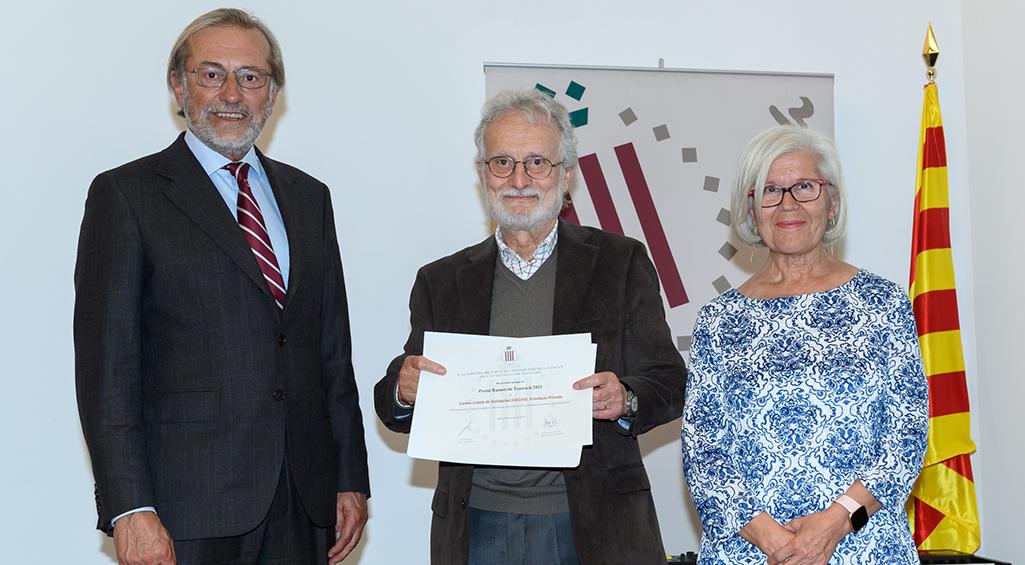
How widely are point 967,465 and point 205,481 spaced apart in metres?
3.41

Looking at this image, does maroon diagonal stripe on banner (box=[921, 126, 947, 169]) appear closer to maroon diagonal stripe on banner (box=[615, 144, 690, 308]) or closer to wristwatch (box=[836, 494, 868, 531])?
maroon diagonal stripe on banner (box=[615, 144, 690, 308])

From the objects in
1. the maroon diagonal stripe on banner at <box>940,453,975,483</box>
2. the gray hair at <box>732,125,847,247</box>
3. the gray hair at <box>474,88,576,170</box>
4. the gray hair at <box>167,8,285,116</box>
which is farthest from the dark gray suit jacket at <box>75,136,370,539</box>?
the maroon diagonal stripe on banner at <box>940,453,975,483</box>

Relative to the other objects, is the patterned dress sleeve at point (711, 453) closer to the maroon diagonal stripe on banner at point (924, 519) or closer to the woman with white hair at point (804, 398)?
the woman with white hair at point (804, 398)

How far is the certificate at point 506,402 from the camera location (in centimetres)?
261

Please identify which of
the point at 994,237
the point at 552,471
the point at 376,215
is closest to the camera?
the point at 552,471

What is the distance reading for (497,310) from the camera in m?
2.88

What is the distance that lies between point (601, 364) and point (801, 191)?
0.69 m

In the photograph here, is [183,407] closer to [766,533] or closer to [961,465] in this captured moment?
[766,533]

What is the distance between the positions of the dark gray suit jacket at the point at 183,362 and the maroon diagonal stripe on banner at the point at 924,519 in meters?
2.90

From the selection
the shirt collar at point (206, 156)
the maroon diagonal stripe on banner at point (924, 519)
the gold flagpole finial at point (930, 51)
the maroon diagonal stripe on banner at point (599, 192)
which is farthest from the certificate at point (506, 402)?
the gold flagpole finial at point (930, 51)

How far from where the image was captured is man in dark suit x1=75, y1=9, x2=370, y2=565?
8.64 feet

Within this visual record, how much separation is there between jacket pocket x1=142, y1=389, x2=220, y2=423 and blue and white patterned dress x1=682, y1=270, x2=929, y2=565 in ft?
4.07

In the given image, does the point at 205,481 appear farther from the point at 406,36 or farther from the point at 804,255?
the point at 406,36

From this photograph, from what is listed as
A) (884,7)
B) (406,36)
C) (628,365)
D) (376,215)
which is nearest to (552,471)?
(628,365)
